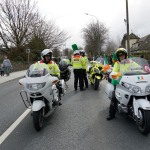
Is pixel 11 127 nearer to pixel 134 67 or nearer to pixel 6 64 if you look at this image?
pixel 134 67

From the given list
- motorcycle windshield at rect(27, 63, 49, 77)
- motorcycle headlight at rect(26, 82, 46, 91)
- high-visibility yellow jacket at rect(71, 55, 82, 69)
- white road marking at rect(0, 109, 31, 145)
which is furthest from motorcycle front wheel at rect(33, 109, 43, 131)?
high-visibility yellow jacket at rect(71, 55, 82, 69)

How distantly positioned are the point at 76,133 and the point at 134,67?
1.84m

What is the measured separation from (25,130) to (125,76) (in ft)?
7.78

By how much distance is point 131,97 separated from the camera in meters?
5.30

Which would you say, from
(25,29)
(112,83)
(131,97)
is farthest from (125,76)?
(25,29)

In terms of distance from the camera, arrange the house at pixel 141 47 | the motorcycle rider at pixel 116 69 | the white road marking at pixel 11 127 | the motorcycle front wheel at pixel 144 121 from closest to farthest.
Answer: the motorcycle front wheel at pixel 144 121 < the white road marking at pixel 11 127 < the motorcycle rider at pixel 116 69 < the house at pixel 141 47

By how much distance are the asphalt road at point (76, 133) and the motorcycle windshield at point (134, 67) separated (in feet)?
3.65

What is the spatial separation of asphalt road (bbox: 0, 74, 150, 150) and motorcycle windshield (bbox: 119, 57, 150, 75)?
1112 mm

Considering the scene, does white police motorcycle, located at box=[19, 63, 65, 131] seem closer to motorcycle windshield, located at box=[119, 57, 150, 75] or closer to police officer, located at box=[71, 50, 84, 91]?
motorcycle windshield, located at box=[119, 57, 150, 75]

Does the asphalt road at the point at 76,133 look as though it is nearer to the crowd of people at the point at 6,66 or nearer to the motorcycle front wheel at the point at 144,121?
the motorcycle front wheel at the point at 144,121

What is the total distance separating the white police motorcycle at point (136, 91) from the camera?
4.90 meters

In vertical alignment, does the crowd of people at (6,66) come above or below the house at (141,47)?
below

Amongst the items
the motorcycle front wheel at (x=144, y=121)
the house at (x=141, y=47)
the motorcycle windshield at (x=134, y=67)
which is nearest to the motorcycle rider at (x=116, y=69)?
the motorcycle windshield at (x=134, y=67)

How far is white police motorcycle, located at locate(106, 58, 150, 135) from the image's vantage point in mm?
4902
